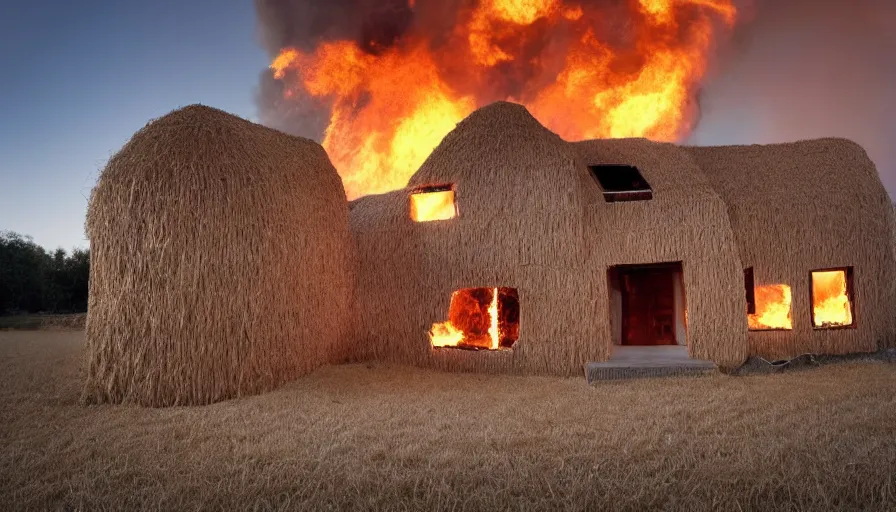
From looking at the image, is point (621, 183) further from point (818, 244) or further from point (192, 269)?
point (192, 269)

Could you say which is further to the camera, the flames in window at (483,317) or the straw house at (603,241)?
the flames in window at (483,317)

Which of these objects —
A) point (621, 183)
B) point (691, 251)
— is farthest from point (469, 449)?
point (621, 183)

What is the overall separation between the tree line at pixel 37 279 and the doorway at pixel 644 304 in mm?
33240

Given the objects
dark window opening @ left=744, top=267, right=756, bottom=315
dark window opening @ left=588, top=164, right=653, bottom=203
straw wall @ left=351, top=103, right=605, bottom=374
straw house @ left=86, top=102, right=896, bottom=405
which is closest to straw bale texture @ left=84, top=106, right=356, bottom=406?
straw house @ left=86, top=102, right=896, bottom=405

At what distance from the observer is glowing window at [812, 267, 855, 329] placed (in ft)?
39.1

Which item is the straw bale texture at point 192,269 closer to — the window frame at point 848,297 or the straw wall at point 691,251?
the straw wall at point 691,251

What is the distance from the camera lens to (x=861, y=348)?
449 inches

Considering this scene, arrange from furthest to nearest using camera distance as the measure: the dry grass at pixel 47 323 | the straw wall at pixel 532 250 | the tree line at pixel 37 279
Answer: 1. the tree line at pixel 37 279
2. the dry grass at pixel 47 323
3. the straw wall at pixel 532 250

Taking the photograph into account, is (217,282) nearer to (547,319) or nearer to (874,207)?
(547,319)

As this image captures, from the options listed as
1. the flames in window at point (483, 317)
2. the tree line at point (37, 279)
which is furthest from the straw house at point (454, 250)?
the tree line at point (37, 279)

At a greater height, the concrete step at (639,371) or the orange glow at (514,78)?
the orange glow at (514,78)

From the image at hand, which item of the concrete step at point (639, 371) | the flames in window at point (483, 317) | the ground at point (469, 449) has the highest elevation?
the flames in window at point (483, 317)

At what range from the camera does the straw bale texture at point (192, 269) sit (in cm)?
752

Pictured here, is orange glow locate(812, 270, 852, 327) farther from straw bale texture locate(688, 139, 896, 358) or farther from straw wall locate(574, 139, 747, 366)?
straw wall locate(574, 139, 747, 366)
